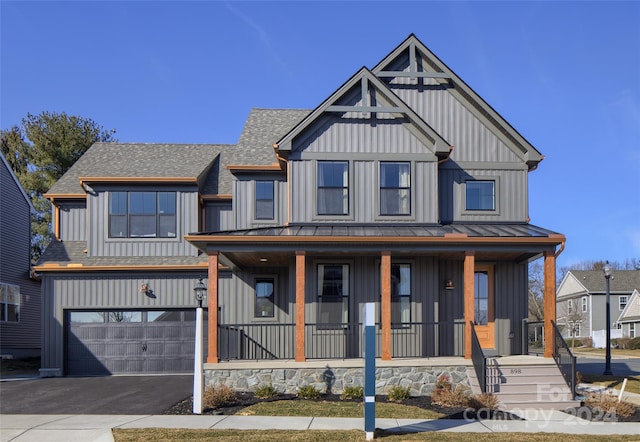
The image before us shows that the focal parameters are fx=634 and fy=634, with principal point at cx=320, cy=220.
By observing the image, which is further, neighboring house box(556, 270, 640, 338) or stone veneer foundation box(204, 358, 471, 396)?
neighboring house box(556, 270, 640, 338)

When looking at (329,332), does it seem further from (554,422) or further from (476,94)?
(476,94)

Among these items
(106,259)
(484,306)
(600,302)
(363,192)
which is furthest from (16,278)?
(600,302)

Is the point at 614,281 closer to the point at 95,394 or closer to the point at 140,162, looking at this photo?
the point at 140,162

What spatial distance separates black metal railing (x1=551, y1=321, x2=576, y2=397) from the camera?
576 inches

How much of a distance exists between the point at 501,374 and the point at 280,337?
20.7 ft

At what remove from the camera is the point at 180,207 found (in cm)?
2114

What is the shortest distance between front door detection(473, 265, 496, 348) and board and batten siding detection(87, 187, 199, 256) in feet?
29.9

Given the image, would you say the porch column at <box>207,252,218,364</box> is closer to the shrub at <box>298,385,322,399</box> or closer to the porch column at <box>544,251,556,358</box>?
the shrub at <box>298,385,322,399</box>

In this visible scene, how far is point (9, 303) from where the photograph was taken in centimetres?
2448

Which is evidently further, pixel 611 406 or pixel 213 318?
pixel 213 318

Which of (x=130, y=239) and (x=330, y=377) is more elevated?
(x=130, y=239)

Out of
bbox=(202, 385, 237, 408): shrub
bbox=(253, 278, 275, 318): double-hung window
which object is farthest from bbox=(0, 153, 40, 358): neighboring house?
bbox=(202, 385, 237, 408): shrub

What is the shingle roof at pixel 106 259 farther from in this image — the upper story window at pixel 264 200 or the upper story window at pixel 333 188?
the upper story window at pixel 333 188

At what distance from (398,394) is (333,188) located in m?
6.03
